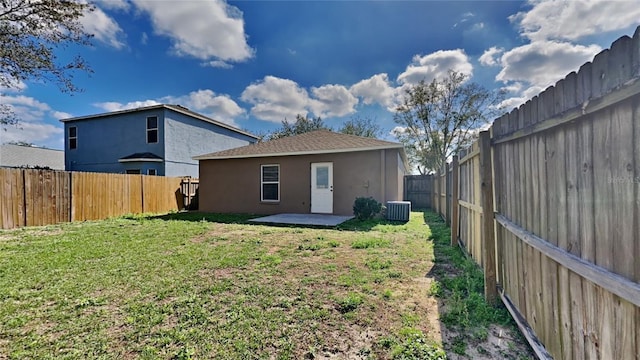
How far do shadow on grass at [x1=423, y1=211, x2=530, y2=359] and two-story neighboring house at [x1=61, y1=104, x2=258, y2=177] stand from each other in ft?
53.8

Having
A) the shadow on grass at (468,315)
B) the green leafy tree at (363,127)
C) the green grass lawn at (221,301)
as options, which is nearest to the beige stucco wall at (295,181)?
the green grass lawn at (221,301)

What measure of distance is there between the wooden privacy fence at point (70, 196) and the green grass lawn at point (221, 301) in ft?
11.7

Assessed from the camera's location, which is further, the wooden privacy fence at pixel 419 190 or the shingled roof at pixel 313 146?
the wooden privacy fence at pixel 419 190

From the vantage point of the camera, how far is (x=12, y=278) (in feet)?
12.7

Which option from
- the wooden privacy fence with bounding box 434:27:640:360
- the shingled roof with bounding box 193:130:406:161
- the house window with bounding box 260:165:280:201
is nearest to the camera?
the wooden privacy fence with bounding box 434:27:640:360

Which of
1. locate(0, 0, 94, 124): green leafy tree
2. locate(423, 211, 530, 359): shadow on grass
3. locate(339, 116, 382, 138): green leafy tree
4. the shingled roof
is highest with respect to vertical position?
locate(339, 116, 382, 138): green leafy tree

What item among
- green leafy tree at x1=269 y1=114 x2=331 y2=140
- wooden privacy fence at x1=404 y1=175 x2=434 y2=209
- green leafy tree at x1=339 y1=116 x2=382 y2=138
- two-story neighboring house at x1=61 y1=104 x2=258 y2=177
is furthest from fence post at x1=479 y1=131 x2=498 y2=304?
green leafy tree at x1=269 y1=114 x2=331 y2=140

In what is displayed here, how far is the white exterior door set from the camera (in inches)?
418

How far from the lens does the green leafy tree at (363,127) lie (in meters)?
28.5

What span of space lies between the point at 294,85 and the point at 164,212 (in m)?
10.6

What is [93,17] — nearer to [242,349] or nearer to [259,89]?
[259,89]

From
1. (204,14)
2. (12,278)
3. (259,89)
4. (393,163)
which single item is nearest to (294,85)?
(259,89)

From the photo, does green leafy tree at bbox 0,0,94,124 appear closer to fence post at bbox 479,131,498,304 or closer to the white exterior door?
the white exterior door

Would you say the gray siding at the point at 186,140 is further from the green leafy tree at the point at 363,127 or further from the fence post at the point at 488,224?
the fence post at the point at 488,224
